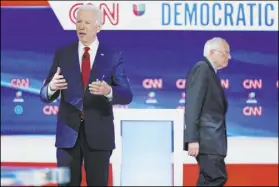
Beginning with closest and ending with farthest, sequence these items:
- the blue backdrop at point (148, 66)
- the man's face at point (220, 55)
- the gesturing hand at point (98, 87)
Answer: the gesturing hand at point (98, 87), the man's face at point (220, 55), the blue backdrop at point (148, 66)

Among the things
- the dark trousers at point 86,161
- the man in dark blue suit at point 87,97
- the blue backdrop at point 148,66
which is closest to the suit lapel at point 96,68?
the man in dark blue suit at point 87,97

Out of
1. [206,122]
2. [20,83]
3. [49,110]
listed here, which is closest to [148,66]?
[49,110]

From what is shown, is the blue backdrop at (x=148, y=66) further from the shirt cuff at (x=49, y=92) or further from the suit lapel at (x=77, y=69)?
the shirt cuff at (x=49, y=92)

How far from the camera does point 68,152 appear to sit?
3.31 metres

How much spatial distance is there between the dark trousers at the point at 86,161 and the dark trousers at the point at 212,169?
0.58 meters

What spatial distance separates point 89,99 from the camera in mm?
3367

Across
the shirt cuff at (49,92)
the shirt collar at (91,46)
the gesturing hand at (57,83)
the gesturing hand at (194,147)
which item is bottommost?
the gesturing hand at (194,147)

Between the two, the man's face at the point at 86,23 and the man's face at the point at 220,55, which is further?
the man's face at the point at 220,55

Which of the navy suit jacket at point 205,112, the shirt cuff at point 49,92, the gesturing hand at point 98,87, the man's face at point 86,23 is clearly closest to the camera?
the gesturing hand at point 98,87

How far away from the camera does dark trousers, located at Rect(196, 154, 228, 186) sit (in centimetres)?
357

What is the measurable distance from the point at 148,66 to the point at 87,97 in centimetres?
148

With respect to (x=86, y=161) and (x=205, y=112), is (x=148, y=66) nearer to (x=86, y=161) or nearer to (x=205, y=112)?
(x=205, y=112)

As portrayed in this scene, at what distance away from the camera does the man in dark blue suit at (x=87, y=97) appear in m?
3.28

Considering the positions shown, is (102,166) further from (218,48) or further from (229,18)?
(229,18)
